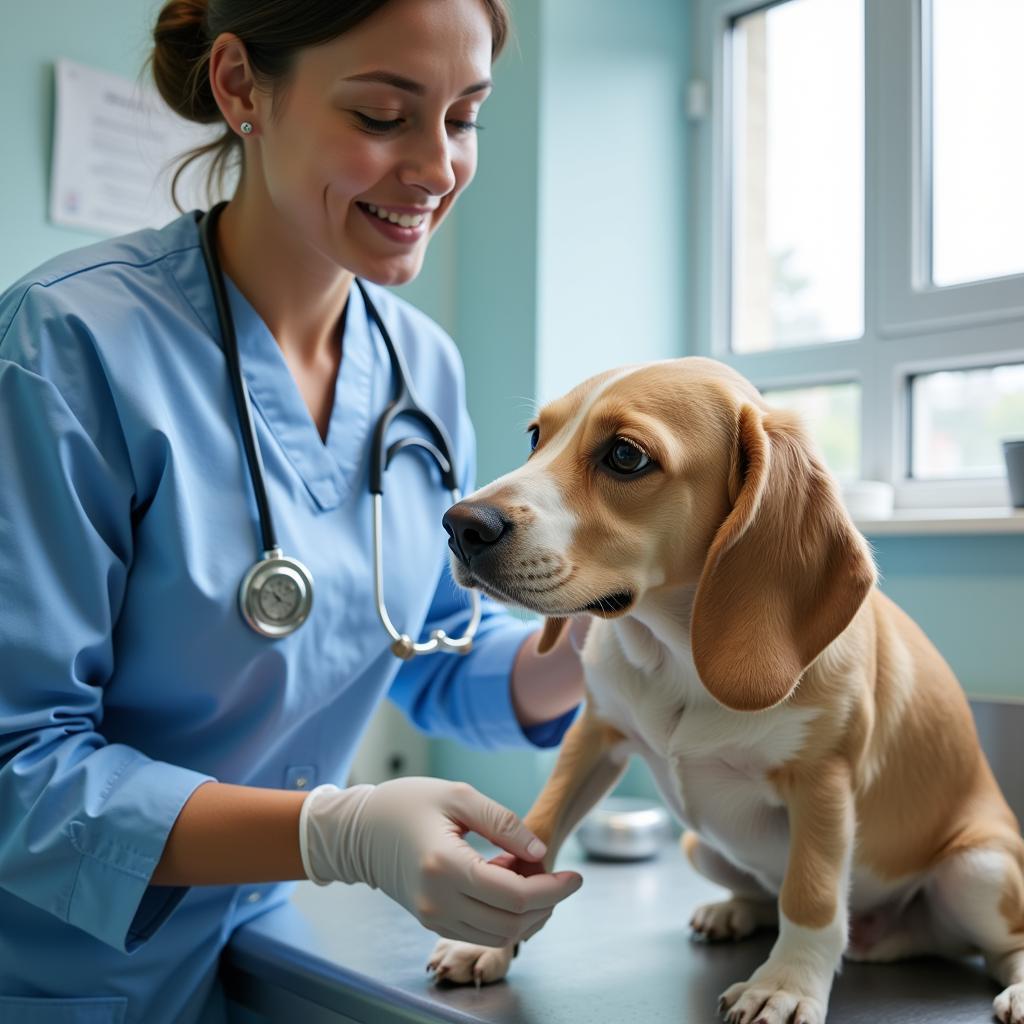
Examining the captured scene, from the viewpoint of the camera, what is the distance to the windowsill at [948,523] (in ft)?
4.60

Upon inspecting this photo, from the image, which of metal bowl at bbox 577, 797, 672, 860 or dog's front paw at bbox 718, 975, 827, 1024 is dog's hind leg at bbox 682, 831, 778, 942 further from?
metal bowl at bbox 577, 797, 672, 860

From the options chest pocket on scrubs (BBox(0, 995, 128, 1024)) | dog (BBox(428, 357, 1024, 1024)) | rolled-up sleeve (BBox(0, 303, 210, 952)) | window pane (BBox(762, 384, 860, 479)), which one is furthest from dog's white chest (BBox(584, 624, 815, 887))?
window pane (BBox(762, 384, 860, 479))

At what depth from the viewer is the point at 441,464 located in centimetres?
120

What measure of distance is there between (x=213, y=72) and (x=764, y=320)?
1.22m

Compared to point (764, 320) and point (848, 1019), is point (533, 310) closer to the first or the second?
point (764, 320)

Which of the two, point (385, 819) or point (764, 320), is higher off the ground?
point (764, 320)

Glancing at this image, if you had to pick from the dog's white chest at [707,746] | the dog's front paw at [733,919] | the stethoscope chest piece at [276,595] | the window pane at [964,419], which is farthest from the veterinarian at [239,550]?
the window pane at [964,419]

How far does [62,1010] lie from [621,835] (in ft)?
2.44

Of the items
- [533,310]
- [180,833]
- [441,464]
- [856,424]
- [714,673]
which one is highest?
[533,310]

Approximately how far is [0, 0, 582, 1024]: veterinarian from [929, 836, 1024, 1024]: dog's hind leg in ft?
1.10

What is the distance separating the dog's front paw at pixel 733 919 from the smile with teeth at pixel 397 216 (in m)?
0.72

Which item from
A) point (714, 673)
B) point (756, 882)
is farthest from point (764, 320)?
point (714, 673)

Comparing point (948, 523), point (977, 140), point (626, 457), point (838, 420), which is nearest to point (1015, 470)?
point (948, 523)

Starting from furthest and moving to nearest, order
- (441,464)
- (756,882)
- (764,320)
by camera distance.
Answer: (764,320), (441,464), (756,882)
